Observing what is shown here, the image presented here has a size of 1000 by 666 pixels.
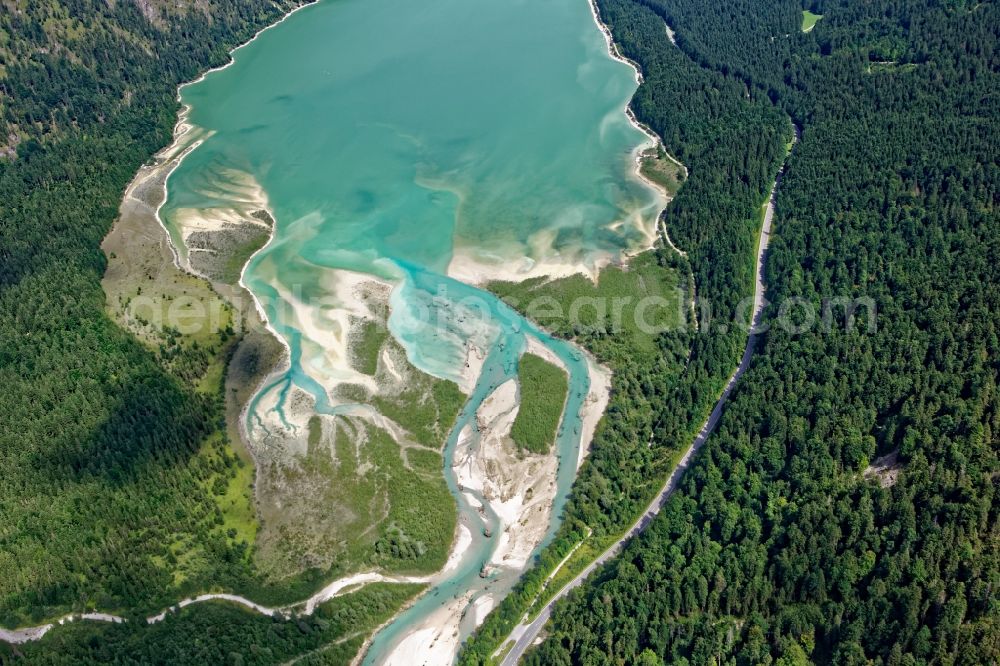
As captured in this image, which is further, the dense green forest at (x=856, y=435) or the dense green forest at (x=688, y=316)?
the dense green forest at (x=688, y=316)

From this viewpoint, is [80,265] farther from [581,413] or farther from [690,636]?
[690,636]

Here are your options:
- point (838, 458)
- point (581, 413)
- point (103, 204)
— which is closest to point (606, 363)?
point (581, 413)

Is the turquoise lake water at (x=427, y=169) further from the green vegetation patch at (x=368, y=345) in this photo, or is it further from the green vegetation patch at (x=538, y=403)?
the green vegetation patch at (x=368, y=345)

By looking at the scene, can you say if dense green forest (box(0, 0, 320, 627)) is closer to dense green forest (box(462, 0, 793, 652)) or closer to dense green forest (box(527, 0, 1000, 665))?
dense green forest (box(462, 0, 793, 652))

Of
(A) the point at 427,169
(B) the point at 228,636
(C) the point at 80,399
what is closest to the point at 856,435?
(B) the point at 228,636

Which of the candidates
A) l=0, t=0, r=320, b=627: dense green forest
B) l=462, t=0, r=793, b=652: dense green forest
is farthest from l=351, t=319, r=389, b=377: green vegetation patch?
l=462, t=0, r=793, b=652: dense green forest

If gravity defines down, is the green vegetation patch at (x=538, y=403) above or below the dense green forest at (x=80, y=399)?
below

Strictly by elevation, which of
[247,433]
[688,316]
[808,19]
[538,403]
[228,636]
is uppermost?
[247,433]

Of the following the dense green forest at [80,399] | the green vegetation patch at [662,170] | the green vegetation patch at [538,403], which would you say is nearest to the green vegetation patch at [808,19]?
the green vegetation patch at [662,170]

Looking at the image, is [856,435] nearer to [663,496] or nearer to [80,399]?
[663,496]
